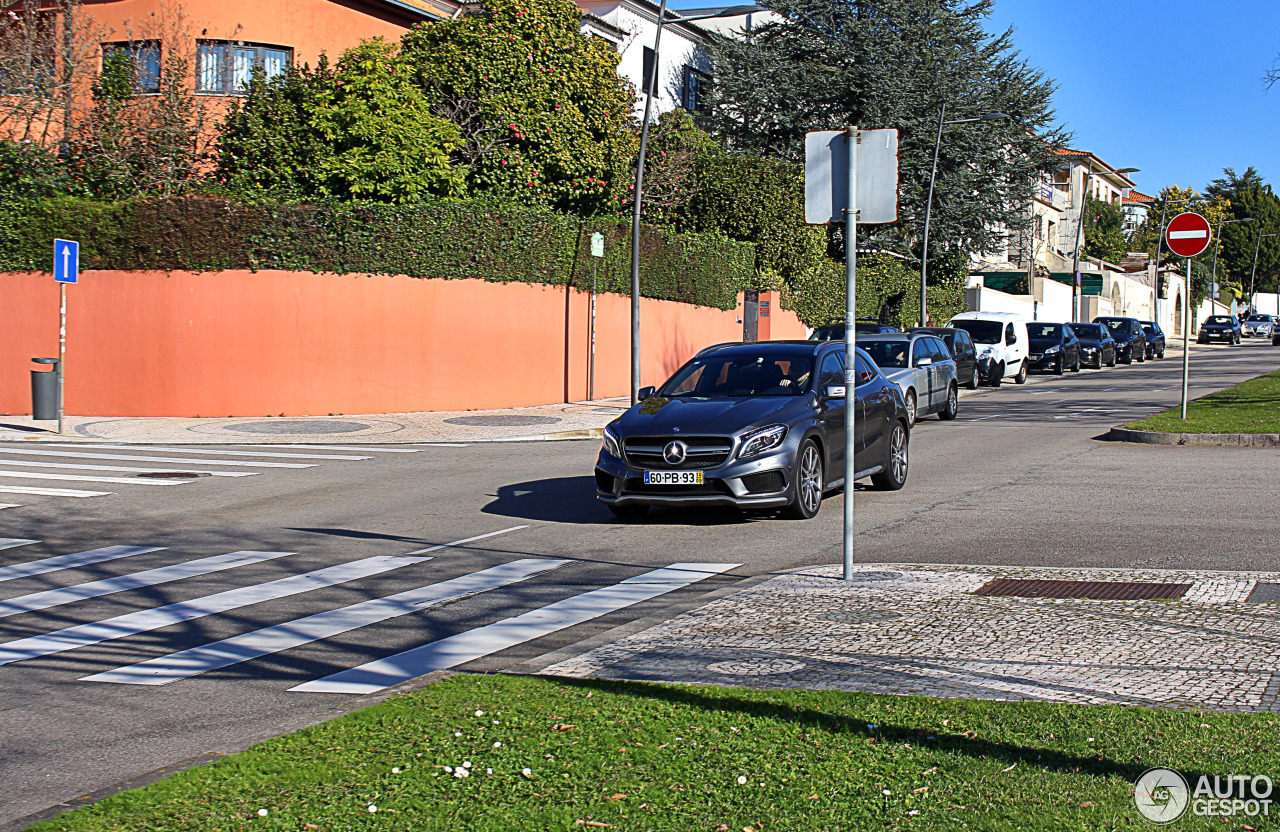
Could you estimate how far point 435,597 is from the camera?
28.2 feet

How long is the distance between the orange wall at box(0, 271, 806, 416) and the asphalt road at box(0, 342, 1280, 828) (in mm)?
5696

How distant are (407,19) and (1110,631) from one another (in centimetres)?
3015

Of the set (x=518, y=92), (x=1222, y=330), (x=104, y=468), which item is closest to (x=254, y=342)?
(x=104, y=468)

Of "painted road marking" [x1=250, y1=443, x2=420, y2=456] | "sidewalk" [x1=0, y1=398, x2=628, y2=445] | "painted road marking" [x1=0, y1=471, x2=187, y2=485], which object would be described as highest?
"sidewalk" [x1=0, y1=398, x2=628, y2=445]

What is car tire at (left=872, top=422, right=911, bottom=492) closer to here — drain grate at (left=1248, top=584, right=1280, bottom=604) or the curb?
the curb

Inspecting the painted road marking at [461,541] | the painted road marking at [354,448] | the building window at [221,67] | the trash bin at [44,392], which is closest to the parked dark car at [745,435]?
the painted road marking at [461,541]

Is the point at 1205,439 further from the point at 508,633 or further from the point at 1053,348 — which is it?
the point at 1053,348

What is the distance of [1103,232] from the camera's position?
94.6 m

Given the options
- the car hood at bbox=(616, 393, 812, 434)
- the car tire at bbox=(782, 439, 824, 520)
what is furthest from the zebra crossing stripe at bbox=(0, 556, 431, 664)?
the car tire at bbox=(782, 439, 824, 520)

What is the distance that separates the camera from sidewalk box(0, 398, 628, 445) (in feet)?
66.5

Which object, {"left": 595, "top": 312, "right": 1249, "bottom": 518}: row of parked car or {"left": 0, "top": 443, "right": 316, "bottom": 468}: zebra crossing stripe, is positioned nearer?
{"left": 595, "top": 312, "right": 1249, "bottom": 518}: row of parked car

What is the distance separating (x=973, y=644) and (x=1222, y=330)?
240ft

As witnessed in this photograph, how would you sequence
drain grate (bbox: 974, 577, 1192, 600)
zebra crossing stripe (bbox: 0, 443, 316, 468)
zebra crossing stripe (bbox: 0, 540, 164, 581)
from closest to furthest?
1. drain grate (bbox: 974, 577, 1192, 600)
2. zebra crossing stripe (bbox: 0, 540, 164, 581)
3. zebra crossing stripe (bbox: 0, 443, 316, 468)

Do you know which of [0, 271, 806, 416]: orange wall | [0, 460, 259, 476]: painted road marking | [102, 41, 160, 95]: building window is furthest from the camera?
[102, 41, 160, 95]: building window
